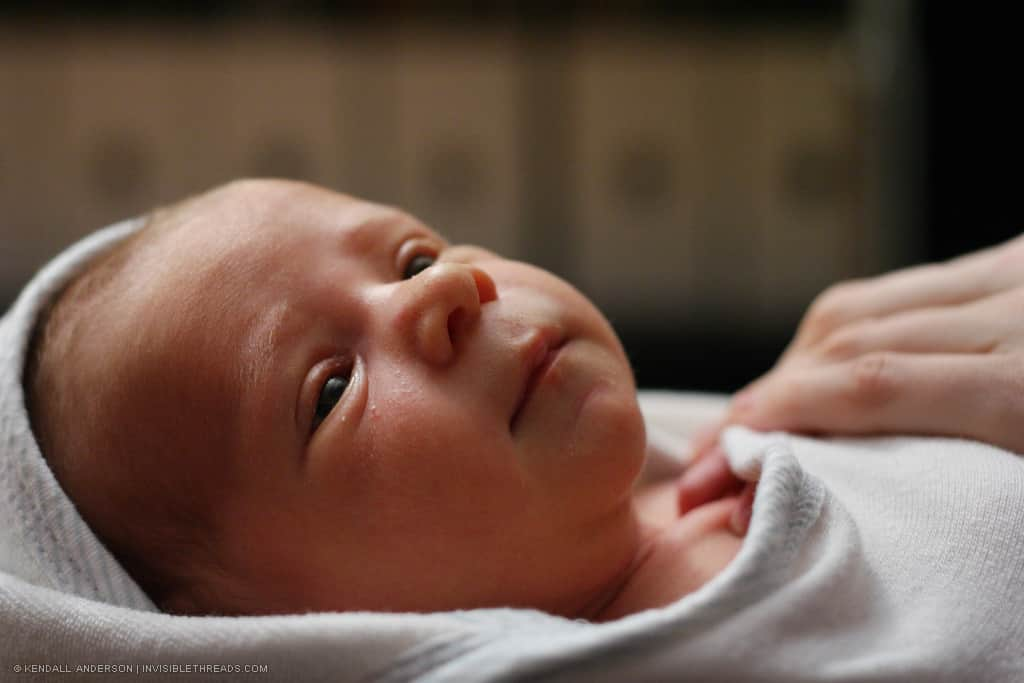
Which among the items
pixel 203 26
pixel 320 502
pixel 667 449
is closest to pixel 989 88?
pixel 667 449

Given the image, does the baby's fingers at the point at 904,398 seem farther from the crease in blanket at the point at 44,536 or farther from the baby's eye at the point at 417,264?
the crease in blanket at the point at 44,536

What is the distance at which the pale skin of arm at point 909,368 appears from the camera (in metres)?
0.75

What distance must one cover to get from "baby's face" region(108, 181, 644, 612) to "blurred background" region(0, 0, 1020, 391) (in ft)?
7.27

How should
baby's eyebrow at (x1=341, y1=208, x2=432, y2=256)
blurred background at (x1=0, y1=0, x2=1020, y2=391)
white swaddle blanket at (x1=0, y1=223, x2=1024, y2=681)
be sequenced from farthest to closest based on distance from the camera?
blurred background at (x1=0, y1=0, x2=1020, y2=391), baby's eyebrow at (x1=341, y1=208, x2=432, y2=256), white swaddle blanket at (x1=0, y1=223, x2=1024, y2=681)

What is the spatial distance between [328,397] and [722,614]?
0.96 feet

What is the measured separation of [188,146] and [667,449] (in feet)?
7.91

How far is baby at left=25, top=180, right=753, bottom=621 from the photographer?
2.17 feet

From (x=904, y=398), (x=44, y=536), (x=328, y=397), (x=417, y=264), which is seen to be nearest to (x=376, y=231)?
(x=417, y=264)

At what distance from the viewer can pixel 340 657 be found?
0.56 meters

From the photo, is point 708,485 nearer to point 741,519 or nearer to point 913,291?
point 741,519

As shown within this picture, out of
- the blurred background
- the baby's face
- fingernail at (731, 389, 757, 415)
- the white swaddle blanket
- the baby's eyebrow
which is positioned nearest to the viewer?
the white swaddle blanket

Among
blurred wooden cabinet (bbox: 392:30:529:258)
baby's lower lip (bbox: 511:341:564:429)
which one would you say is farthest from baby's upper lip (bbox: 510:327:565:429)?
blurred wooden cabinet (bbox: 392:30:529:258)

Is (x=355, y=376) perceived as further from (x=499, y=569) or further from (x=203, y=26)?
(x=203, y=26)

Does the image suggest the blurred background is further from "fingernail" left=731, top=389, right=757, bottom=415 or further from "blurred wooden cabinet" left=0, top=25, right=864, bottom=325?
"fingernail" left=731, top=389, right=757, bottom=415
